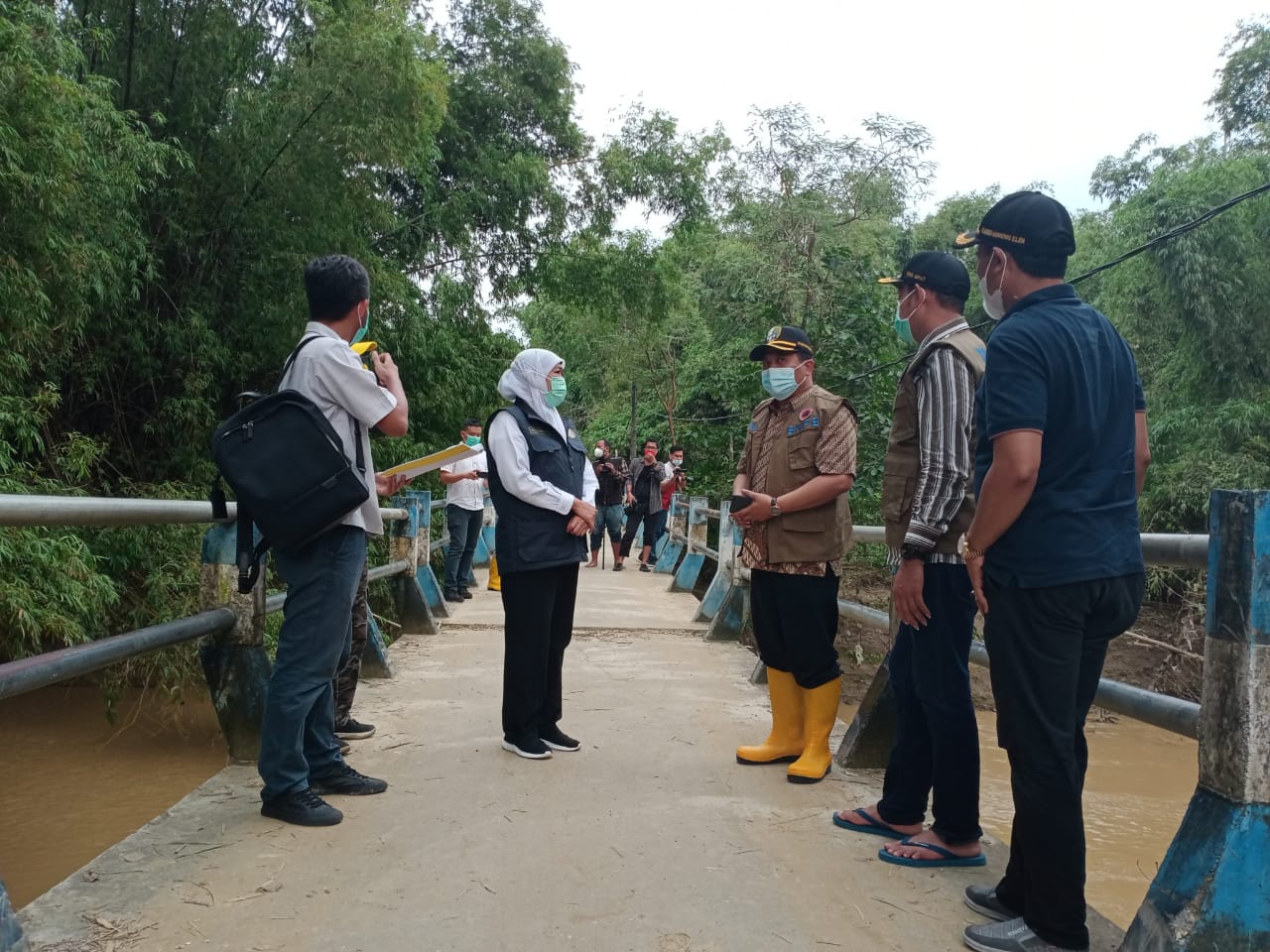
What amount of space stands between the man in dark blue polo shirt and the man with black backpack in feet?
5.94

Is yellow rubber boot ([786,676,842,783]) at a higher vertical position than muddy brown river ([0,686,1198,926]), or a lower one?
higher

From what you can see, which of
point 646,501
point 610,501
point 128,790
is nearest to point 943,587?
point 128,790

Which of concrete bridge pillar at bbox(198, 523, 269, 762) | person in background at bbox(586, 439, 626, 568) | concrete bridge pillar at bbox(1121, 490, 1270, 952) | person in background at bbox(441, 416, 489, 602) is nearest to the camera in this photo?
concrete bridge pillar at bbox(1121, 490, 1270, 952)

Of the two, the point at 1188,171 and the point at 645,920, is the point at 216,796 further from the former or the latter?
the point at 1188,171

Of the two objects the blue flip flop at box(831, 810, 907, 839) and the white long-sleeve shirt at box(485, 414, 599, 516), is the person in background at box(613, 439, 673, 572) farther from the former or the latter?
the blue flip flop at box(831, 810, 907, 839)

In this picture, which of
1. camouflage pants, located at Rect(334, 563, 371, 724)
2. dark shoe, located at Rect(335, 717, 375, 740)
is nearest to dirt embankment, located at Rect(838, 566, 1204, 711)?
dark shoe, located at Rect(335, 717, 375, 740)

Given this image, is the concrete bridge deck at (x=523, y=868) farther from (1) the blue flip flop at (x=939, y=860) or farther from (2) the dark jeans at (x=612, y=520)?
(2) the dark jeans at (x=612, y=520)

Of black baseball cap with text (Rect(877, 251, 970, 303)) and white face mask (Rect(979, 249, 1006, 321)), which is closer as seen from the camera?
white face mask (Rect(979, 249, 1006, 321))

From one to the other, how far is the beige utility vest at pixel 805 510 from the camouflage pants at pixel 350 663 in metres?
1.63

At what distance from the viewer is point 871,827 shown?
2996 mm

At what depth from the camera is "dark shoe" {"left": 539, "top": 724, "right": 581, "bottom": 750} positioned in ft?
12.8

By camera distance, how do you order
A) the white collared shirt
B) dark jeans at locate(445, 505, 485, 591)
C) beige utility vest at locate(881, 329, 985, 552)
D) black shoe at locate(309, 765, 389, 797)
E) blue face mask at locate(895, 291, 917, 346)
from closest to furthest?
beige utility vest at locate(881, 329, 985, 552) → the white collared shirt → blue face mask at locate(895, 291, 917, 346) → black shoe at locate(309, 765, 389, 797) → dark jeans at locate(445, 505, 485, 591)

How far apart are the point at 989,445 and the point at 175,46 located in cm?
953

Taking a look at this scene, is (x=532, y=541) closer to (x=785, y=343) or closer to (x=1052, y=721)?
(x=785, y=343)
